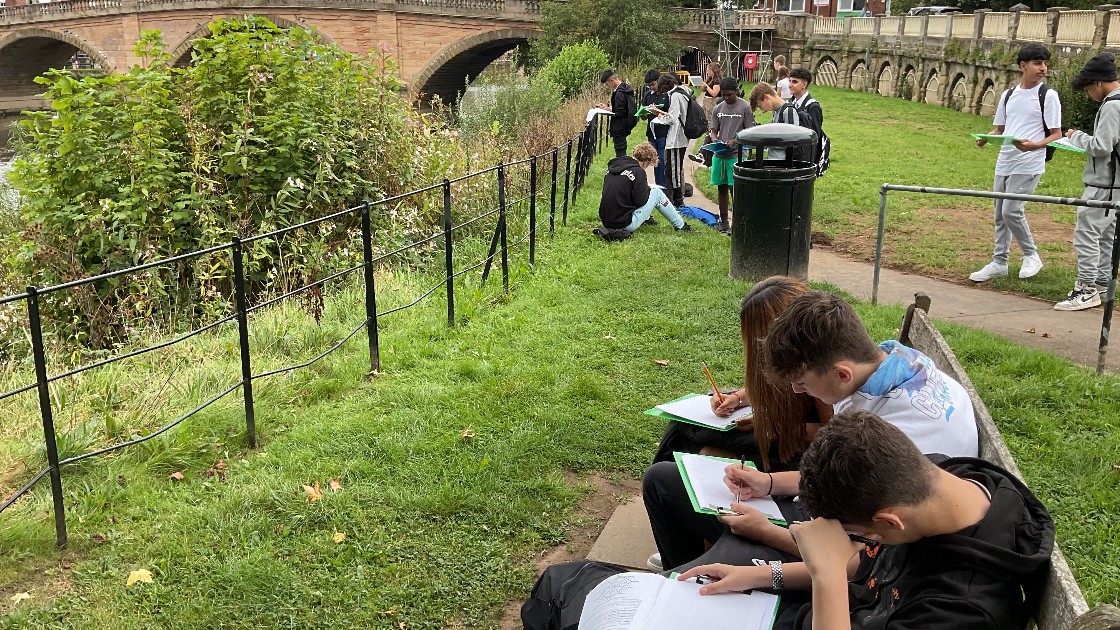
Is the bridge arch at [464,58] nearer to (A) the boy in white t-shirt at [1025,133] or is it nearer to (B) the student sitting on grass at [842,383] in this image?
(A) the boy in white t-shirt at [1025,133]

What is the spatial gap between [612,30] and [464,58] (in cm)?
1286

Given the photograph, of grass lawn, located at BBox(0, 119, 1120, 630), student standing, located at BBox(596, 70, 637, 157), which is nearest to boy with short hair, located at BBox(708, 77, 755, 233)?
student standing, located at BBox(596, 70, 637, 157)

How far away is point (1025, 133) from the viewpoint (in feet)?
24.9

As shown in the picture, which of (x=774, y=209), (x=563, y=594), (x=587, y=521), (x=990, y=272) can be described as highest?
(x=774, y=209)

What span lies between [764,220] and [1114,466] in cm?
384

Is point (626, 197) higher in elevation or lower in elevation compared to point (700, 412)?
lower

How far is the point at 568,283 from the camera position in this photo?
322 inches

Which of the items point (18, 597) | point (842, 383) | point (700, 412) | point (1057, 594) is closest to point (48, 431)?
point (18, 597)

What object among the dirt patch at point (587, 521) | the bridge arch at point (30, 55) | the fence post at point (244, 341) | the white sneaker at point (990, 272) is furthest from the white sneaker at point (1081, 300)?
the bridge arch at point (30, 55)

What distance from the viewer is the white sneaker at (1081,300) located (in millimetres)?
7043

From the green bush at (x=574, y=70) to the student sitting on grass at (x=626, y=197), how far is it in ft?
46.0

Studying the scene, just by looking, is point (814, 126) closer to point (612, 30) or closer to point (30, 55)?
point (612, 30)

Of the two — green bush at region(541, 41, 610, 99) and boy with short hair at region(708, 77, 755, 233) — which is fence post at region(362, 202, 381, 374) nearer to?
boy with short hair at region(708, 77, 755, 233)

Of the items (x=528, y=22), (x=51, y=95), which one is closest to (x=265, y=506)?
(x=51, y=95)
